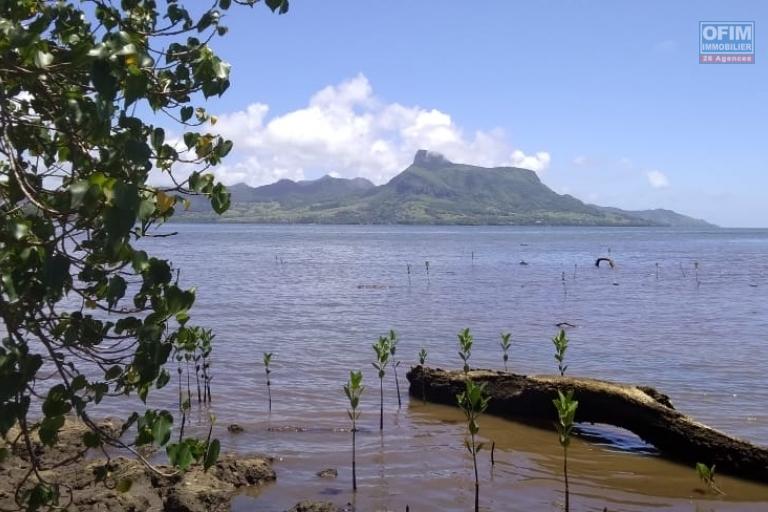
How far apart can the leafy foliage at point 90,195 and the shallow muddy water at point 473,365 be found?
22.1ft

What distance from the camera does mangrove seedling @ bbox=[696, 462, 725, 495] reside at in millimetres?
9828

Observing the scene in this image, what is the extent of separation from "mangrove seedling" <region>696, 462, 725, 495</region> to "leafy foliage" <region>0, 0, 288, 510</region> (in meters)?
8.39

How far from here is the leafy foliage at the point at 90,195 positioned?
279cm

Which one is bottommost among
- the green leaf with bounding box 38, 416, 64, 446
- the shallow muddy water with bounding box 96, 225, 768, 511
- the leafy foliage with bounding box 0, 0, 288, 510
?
the shallow muddy water with bounding box 96, 225, 768, 511

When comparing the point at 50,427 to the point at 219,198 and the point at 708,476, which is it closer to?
the point at 219,198

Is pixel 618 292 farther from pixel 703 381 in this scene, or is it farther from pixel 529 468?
pixel 529 468

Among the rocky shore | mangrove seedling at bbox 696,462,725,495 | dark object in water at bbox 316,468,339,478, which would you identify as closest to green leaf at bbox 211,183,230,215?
the rocky shore

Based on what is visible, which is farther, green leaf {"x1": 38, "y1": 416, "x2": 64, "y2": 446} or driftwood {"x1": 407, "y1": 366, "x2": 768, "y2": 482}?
driftwood {"x1": 407, "y1": 366, "x2": 768, "y2": 482}

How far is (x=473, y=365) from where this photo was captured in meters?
20.7

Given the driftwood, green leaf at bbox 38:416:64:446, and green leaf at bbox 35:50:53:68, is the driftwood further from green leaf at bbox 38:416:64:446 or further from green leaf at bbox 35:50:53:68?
green leaf at bbox 35:50:53:68

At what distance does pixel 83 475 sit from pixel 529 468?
7201mm

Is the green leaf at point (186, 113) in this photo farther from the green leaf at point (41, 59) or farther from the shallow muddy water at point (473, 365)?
the shallow muddy water at point (473, 365)

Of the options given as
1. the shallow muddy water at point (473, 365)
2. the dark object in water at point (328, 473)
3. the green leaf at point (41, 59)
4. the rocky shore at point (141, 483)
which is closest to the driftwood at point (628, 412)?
the shallow muddy water at point (473, 365)

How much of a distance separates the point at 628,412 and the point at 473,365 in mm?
8877
